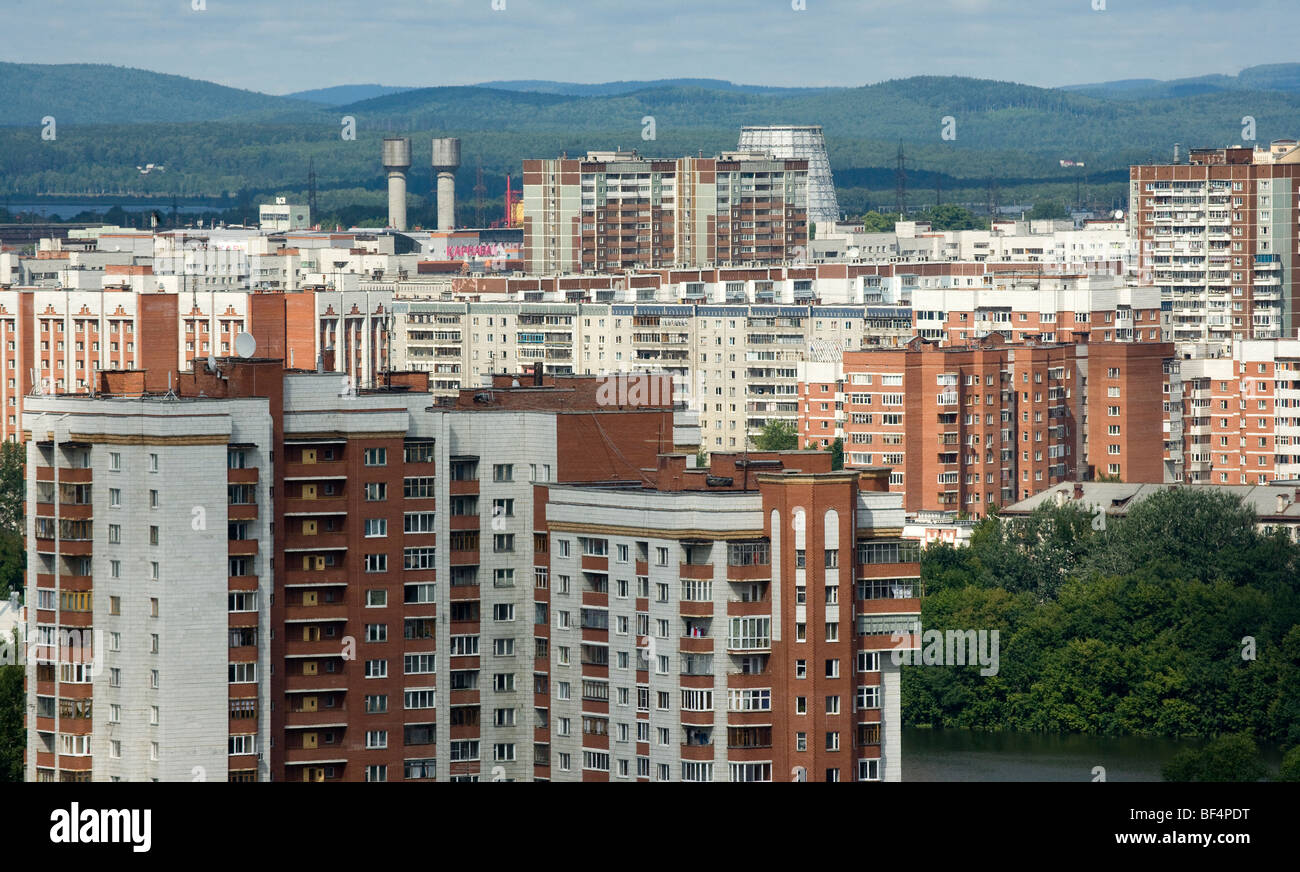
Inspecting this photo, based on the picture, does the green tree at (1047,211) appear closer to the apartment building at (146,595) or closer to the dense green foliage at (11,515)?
the dense green foliage at (11,515)

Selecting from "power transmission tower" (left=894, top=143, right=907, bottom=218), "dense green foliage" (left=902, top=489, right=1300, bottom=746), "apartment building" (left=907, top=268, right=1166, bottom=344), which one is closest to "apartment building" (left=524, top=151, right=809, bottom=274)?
"power transmission tower" (left=894, top=143, right=907, bottom=218)

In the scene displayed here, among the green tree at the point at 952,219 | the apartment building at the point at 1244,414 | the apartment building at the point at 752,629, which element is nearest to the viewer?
the apartment building at the point at 752,629

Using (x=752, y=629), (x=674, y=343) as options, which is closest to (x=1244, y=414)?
(x=674, y=343)

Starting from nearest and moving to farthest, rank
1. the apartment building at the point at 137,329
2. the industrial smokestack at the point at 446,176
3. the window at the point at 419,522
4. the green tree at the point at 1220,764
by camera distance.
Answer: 1. the window at the point at 419,522
2. the green tree at the point at 1220,764
3. the apartment building at the point at 137,329
4. the industrial smokestack at the point at 446,176

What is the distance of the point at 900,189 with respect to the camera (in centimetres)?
14825

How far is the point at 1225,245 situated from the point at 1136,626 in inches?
1791

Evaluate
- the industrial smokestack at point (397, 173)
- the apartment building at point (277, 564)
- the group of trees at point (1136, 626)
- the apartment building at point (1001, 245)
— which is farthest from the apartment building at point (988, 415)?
the industrial smokestack at point (397, 173)

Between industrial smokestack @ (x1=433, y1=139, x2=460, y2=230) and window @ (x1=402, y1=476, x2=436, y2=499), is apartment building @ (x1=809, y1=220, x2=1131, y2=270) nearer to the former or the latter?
industrial smokestack @ (x1=433, y1=139, x2=460, y2=230)

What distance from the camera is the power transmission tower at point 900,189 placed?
144 m

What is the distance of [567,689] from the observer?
24938 millimetres

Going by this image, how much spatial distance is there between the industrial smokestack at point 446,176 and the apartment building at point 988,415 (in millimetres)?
87824

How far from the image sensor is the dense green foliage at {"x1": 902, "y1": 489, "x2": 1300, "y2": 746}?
124ft

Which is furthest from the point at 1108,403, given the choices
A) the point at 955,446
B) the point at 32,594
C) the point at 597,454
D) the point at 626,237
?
the point at 626,237

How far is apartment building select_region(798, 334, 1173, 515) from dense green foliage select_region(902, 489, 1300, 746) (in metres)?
→ 6.89
